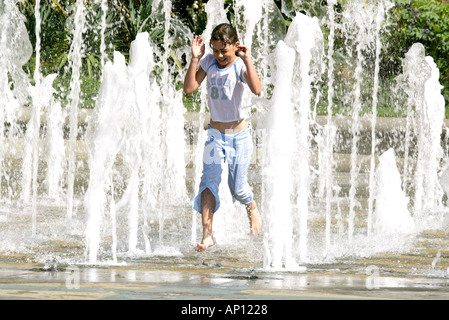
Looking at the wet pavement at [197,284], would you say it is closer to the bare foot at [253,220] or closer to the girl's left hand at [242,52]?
the bare foot at [253,220]

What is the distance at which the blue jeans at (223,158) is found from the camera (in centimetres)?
544

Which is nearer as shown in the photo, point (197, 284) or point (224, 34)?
point (197, 284)

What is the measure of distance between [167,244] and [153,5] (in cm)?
1355

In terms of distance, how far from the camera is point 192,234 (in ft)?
20.9

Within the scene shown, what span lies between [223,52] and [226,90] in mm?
211

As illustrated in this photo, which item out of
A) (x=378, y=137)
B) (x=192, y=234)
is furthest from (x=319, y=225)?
(x=378, y=137)

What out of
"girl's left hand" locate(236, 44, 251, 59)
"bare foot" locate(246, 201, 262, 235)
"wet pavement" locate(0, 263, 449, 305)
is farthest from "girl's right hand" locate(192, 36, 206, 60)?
"wet pavement" locate(0, 263, 449, 305)

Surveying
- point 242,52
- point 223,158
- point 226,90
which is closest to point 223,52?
point 242,52

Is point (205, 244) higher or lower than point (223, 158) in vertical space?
lower

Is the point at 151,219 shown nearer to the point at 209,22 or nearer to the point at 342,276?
the point at 209,22

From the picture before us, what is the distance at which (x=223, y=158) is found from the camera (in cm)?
546

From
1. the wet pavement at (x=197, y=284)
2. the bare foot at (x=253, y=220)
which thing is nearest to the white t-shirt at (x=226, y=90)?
the bare foot at (x=253, y=220)

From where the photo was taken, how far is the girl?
17.5 feet

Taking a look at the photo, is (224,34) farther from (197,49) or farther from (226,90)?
(226,90)
